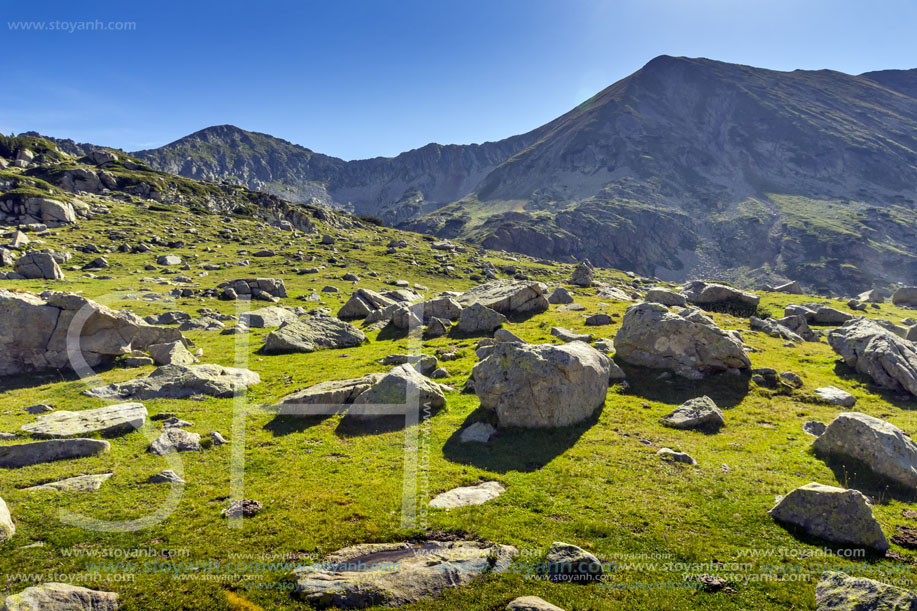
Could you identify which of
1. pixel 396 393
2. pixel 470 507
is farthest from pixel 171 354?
pixel 470 507

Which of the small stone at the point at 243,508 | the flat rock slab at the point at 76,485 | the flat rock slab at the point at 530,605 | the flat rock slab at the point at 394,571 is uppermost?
the flat rock slab at the point at 76,485

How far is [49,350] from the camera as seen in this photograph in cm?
2939

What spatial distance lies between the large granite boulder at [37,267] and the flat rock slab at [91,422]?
61640 millimetres

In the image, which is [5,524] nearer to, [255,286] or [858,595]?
[858,595]

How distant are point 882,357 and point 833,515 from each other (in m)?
23.5

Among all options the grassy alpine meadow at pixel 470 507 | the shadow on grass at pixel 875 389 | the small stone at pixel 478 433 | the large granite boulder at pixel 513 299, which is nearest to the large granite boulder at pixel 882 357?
the shadow on grass at pixel 875 389

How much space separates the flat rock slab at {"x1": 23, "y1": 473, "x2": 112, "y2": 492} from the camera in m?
15.3

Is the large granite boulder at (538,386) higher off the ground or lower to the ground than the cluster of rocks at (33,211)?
lower

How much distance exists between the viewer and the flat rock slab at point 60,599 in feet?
32.3

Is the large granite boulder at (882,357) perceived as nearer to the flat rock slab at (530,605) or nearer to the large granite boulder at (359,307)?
the flat rock slab at (530,605)

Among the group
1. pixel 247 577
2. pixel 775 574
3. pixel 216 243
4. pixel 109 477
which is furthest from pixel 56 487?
pixel 216 243

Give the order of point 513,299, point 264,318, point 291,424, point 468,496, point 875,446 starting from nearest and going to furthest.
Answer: point 468,496 → point 875,446 → point 291,424 → point 513,299 → point 264,318

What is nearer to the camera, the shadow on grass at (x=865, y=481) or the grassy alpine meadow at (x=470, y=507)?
the grassy alpine meadow at (x=470, y=507)

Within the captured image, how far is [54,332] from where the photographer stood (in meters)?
29.6
